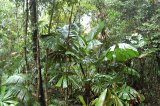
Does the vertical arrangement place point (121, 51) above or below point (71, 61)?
above

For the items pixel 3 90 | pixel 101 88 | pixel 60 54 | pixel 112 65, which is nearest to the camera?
pixel 3 90

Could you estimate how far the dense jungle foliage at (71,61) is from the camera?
14.7ft

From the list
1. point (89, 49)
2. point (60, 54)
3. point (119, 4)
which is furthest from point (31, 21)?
point (119, 4)

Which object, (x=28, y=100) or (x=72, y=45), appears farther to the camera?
(x=72, y=45)

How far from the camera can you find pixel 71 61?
4.79 meters

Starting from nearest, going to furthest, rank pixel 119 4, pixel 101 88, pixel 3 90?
pixel 3 90, pixel 101 88, pixel 119 4

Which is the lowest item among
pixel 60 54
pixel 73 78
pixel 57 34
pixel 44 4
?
pixel 73 78

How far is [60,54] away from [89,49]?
750 millimetres

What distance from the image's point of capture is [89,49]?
16.8 ft

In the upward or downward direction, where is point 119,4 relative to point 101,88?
upward

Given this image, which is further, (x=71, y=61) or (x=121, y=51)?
(x=71, y=61)

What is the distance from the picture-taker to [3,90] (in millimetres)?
4270

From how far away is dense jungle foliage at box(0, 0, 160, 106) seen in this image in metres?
4.48

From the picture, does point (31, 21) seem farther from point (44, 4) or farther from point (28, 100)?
point (28, 100)
